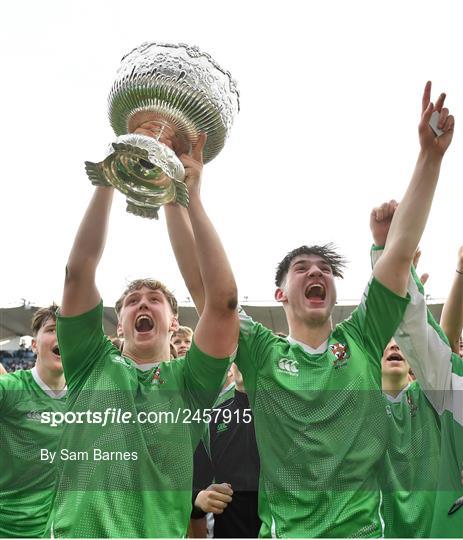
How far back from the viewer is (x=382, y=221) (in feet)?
8.66

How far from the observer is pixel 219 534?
3.06m

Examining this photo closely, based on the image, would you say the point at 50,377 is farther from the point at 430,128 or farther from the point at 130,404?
the point at 430,128

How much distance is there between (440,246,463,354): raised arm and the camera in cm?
289

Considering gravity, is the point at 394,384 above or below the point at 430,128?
below

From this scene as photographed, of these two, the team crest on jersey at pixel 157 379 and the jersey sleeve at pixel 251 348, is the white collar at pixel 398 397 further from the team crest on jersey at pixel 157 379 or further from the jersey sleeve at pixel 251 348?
the team crest on jersey at pixel 157 379

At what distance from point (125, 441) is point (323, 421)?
665mm

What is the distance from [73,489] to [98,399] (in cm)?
30

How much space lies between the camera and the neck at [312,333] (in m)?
2.62

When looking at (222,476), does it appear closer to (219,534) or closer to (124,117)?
(219,534)

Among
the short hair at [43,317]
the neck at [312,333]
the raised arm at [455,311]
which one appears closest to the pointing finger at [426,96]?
A: the raised arm at [455,311]

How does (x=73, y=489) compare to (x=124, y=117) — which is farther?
(x=124, y=117)

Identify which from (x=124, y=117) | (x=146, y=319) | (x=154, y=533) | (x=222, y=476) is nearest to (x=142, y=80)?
(x=124, y=117)

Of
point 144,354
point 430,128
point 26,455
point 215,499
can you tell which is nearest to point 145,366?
point 144,354

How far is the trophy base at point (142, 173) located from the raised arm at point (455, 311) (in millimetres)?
1309
